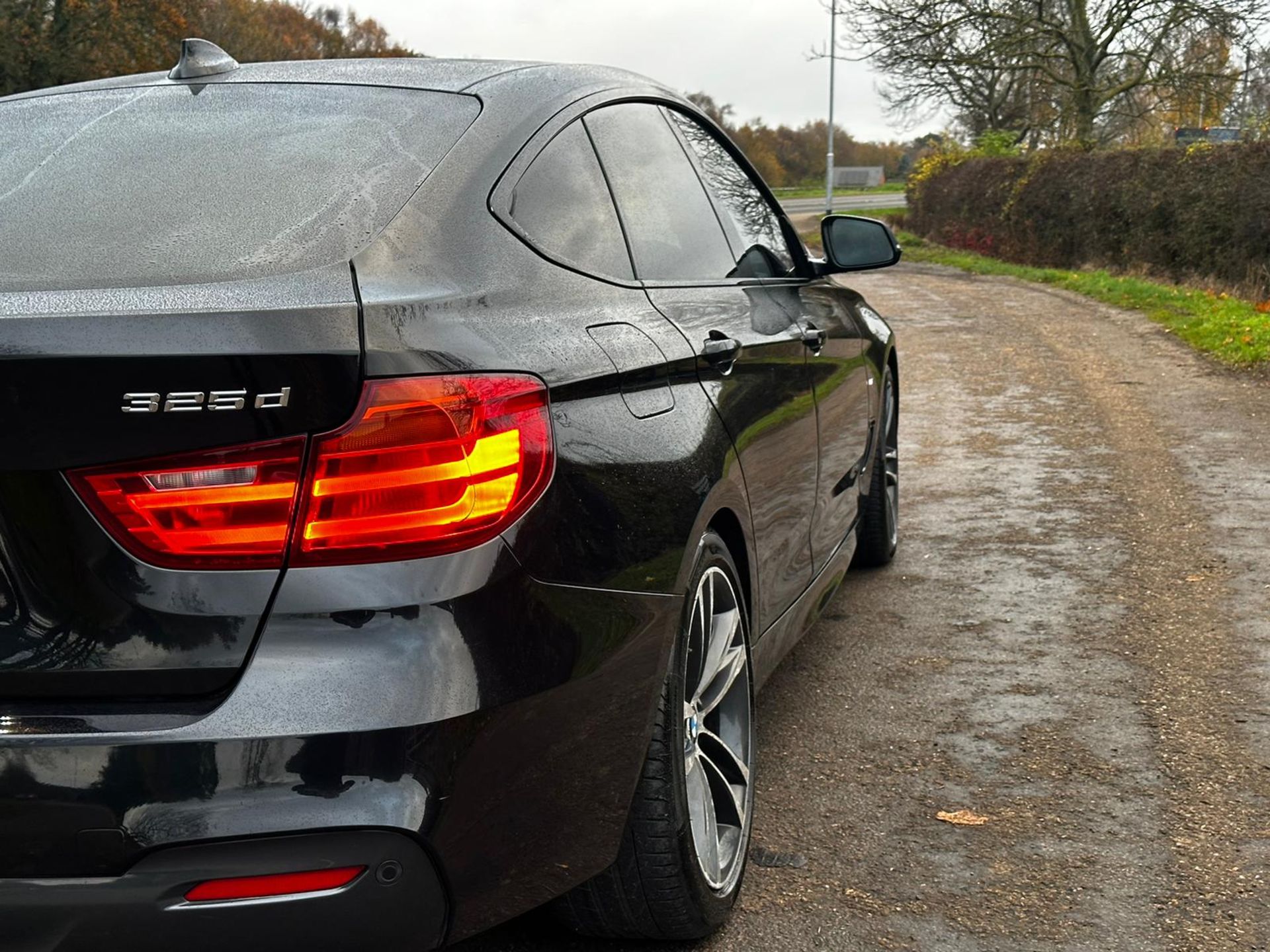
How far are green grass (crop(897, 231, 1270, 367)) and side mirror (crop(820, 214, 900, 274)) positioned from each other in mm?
8593

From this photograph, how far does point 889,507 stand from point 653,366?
3.30 m

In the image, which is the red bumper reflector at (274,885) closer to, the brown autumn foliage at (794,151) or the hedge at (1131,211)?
the hedge at (1131,211)

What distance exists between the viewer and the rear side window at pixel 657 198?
3.09 m

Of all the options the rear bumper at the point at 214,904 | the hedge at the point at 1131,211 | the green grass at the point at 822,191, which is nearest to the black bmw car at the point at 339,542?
the rear bumper at the point at 214,904

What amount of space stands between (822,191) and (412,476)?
3601 inches

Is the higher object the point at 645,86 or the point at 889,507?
the point at 645,86

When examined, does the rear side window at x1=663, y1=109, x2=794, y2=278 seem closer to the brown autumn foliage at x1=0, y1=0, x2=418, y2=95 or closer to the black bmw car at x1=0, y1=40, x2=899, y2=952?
the black bmw car at x1=0, y1=40, x2=899, y2=952

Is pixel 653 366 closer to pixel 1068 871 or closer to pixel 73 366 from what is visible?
pixel 73 366

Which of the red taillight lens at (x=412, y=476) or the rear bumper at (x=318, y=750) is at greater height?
the red taillight lens at (x=412, y=476)

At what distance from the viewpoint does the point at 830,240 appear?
4.50 meters

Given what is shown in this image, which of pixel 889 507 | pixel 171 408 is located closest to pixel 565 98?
pixel 171 408

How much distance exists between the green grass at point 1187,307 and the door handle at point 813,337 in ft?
29.7

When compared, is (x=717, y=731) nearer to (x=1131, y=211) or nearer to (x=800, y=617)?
(x=800, y=617)

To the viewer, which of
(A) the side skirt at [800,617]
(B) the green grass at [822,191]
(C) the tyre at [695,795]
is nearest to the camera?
(C) the tyre at [695,795]
